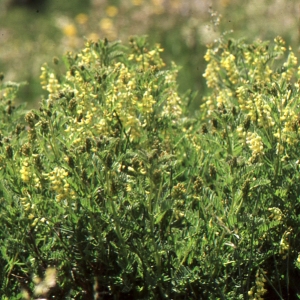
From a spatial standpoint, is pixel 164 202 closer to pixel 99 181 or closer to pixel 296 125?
pixel 99 181

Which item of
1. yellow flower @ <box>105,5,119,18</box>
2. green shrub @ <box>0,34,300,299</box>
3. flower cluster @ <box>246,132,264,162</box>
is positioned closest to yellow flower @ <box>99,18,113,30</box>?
yellow flower @ <box>105,5,119,18</box>

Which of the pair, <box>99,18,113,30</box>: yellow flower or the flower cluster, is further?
<box>99,18,113,30</box>: yellow flower

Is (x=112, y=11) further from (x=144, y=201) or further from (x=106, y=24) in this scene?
(x=144, y=201)

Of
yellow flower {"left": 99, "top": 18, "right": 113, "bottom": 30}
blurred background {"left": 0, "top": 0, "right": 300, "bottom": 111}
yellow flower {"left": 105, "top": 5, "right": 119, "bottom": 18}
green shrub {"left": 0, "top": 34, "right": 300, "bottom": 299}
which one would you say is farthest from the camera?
yellow flower {"left": 105, "top": 5, "right": 119, "bottom": 18}

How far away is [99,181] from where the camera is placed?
10.3 ft

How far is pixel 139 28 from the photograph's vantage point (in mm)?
10719

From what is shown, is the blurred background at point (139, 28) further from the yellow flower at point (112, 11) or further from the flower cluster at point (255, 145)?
the flower cluster at point (255, 145)

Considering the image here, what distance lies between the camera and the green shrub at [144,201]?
123 inches

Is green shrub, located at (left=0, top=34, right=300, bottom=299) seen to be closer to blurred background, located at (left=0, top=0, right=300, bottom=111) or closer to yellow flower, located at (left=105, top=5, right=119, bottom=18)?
blurred background, located at (left=0, top=0, right=300, bottom=111)

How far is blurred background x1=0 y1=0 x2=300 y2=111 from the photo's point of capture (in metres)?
9.06

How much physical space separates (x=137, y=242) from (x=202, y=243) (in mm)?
296

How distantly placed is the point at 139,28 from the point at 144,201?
7.86m

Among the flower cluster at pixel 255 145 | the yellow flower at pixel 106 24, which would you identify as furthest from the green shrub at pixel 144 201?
the yellow flower at pixel 106 24

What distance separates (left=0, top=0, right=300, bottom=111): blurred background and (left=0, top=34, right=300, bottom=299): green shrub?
4319mm
